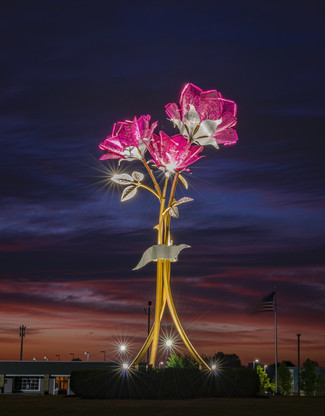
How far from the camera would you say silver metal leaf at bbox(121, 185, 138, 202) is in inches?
1126

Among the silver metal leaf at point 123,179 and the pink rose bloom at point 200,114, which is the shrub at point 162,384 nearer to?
the silver metal leaf at point 123,179

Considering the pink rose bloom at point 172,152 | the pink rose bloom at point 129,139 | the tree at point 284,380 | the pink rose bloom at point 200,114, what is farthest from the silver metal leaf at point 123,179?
the tree at point 284,380

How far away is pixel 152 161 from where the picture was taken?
28.1 meters

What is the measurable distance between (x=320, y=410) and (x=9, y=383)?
47869 mm

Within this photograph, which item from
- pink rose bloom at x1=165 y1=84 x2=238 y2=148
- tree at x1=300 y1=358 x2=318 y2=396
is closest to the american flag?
pink rose bloom at x1=165 y1=84 x2=238 y2=148

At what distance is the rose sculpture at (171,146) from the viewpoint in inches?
1062

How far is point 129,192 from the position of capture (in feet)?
94.0

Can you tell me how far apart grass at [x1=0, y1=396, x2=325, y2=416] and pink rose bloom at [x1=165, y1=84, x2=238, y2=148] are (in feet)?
37.4

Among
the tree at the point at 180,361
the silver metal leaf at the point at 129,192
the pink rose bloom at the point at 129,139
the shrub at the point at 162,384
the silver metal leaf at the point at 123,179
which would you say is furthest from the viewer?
the tree at the point at 180,361

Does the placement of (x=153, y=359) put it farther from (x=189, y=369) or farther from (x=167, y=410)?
(x=167, y=410)

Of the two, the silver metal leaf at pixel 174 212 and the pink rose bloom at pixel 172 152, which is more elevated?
the pink rose bloom at pixel 172 152

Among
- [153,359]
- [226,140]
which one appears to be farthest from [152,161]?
Result: [153,359]

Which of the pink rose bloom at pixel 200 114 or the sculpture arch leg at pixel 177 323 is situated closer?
the sculpture arch leg at pixel 177 323

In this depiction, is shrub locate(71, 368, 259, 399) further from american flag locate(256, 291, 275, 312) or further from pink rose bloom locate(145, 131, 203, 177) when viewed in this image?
american flag locate(256, 291, 275, 312)
